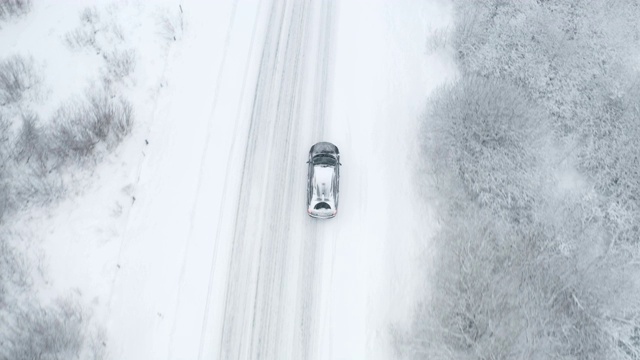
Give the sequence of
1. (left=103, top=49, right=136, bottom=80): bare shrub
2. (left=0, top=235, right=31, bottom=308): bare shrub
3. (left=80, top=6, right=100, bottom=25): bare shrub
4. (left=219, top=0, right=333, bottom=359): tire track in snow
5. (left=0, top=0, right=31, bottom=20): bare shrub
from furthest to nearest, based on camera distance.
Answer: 1. (left=80, top=6, right=100, bottom=25): bare shrub
2. (left=0, top=0, right=31, bottom=20): bare shrub
3. (left=103, top=49, right=136, bottom=80): bare shrub
4. (left=219, top=0, right=333, bottom=359): tire track in snow
5. (left=0, top=235, right=31, bottom=308): bare shrub

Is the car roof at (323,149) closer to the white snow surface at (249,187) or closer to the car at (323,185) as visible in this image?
the car at (323,185)

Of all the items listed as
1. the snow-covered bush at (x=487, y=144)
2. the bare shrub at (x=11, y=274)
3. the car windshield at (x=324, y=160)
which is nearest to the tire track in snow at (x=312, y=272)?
the car windshield at (x=324, y=160)

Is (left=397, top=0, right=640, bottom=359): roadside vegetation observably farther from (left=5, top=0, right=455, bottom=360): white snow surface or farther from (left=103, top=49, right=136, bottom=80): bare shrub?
(left=103, top=49, right=136, bottom=80): bare shrub

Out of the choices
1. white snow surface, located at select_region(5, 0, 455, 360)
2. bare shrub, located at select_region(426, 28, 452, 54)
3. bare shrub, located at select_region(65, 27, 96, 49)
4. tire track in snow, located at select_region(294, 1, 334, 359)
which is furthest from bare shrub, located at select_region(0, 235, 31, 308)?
bare shrub, located at select_region(426, 28, 452, 54)

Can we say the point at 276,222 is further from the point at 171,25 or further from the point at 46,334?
the point at 171,25

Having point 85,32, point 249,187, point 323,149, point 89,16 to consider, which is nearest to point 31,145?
point 85,32
